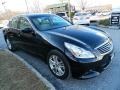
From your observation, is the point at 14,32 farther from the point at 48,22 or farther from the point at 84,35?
the point at 84,35

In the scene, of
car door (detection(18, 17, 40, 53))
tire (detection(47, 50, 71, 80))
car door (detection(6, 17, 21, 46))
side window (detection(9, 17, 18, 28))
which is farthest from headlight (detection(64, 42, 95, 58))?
side window (detection(9, 17, 18, 28))

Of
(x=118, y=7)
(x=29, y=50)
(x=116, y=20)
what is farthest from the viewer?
(x=118, y=7)

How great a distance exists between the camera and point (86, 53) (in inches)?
158

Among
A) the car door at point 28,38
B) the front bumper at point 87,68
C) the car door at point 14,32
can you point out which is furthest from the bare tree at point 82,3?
the front bumper at point 87,68

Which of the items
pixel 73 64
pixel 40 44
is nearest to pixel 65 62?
pixel 73 64

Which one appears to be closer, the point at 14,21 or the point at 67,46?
the point at 67,46

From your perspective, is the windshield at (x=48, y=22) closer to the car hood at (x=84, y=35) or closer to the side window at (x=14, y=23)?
the car hood at (x=84, y=35)

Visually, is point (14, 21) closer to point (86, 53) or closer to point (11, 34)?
point (11, 34)

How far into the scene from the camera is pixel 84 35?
15.1 feet

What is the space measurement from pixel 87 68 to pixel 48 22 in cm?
217

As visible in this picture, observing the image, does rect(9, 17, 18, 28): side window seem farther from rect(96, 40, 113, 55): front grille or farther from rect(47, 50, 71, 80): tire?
rect(96, 40, 113, 55): front grille

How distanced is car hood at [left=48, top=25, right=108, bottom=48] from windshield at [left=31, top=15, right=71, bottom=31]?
14.7 inches

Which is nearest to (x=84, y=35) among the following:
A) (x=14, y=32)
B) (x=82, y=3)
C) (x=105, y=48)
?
(x=105, y=48)

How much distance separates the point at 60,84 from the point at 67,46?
0.91 metres
